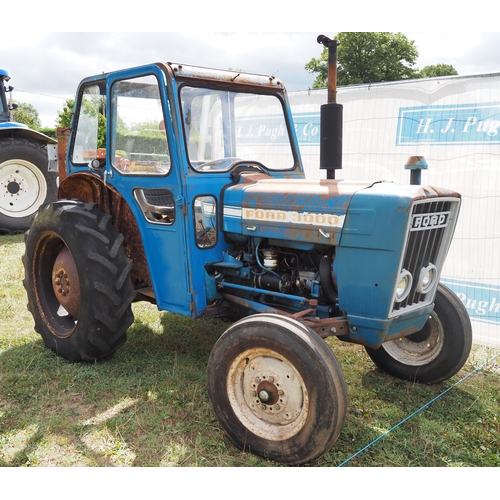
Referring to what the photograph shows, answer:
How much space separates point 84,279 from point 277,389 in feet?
5.47

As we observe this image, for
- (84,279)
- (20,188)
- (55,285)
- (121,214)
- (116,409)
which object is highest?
(121,214)

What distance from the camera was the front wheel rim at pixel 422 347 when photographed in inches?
152

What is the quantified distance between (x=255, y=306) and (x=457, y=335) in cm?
147

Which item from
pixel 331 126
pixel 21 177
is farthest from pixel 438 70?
pixel 331 126

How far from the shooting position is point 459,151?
16.6ft

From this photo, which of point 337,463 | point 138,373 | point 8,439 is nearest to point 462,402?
point 337,463

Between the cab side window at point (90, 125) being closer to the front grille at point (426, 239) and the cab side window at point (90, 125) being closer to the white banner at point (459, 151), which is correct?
the front grille at point (426, 239)

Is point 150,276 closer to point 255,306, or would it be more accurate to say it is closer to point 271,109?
point 255,306

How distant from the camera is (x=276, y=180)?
12.1 feet

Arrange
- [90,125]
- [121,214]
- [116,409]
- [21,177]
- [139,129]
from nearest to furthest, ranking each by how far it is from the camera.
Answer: [116,409] < [139,129] < [121,214] < [90,125] < [21,177]

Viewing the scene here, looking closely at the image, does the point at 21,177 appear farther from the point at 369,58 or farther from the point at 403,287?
the point at 369,58

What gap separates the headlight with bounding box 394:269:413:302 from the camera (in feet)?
10.3

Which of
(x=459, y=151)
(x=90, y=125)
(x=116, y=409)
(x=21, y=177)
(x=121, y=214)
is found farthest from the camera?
(x=21, y=177)

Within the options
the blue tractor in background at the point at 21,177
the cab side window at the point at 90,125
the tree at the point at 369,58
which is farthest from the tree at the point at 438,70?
the cab side window at the point at 90,125
